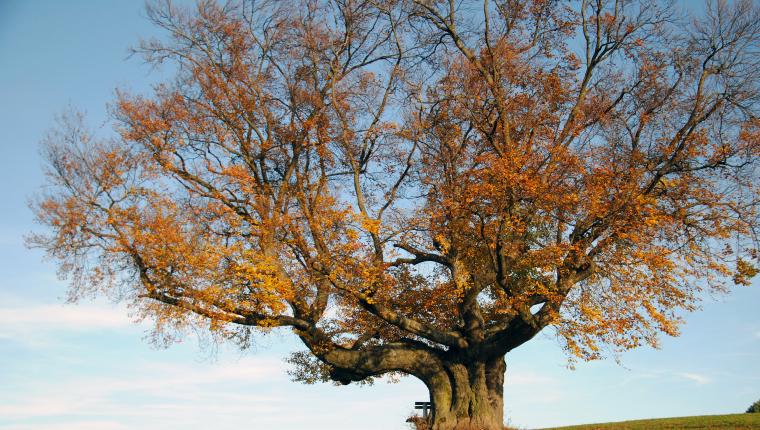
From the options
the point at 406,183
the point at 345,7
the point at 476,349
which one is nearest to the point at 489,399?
the point at 476,349

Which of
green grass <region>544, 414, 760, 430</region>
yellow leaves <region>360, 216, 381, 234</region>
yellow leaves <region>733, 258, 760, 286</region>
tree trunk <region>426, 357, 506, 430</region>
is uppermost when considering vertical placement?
yellow leaves <region>360, 216, 381, 234</region>

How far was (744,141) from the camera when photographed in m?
20.9

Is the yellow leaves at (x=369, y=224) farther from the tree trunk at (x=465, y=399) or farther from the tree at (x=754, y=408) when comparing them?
the tree at (x=754, y=408)

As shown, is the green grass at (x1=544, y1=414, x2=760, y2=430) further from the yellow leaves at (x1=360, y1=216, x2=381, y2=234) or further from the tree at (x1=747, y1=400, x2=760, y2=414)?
the yellow leaves at (x1=360, y1=216, x2=381, y2=234)

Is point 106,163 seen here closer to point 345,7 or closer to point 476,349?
point 345,7

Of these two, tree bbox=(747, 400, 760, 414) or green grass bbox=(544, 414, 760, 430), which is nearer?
green grass bbox=(544, 414, 760, 430)

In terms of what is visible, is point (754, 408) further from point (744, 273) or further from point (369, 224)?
point (369, 224)

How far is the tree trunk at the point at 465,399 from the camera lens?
899 inches

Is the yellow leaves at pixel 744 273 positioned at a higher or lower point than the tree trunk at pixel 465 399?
higher

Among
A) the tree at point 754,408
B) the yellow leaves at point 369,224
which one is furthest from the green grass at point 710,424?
the yellow leaves at point 369,224

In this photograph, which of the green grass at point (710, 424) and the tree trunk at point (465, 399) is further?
the tree trunk at point (465, 399)

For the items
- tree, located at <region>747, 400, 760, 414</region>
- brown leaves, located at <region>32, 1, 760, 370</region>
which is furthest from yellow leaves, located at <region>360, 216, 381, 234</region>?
tree, located at <region>747, 400, 760, 414</region>

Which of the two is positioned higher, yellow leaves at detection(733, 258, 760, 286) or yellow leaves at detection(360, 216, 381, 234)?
yellow leaves at detection(360, 216, 381, 234)

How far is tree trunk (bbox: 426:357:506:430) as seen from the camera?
74.9 ft
